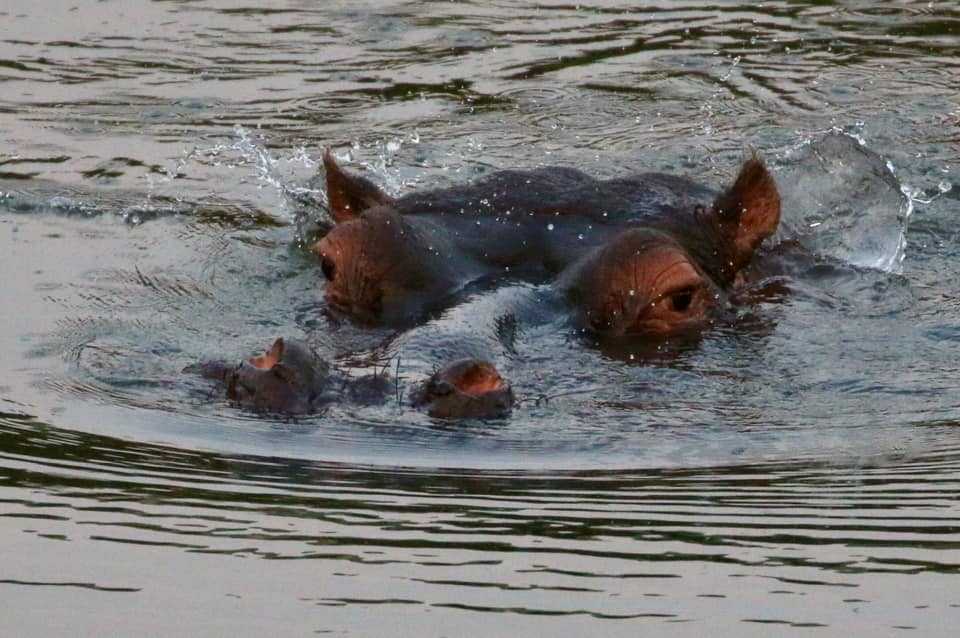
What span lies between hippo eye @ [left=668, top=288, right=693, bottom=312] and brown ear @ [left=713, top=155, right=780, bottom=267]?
2.31ft

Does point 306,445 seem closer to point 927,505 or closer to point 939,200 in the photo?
point 927,505

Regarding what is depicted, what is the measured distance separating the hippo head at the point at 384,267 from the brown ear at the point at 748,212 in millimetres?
1162

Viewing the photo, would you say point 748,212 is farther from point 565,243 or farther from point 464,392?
point 464,392

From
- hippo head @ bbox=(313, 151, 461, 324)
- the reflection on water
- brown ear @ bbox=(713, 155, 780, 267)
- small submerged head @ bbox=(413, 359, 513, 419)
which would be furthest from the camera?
brown ear @ bbox=(713, 155, 780, 267)

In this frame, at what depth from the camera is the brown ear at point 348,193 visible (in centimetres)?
688

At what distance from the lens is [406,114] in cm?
1002

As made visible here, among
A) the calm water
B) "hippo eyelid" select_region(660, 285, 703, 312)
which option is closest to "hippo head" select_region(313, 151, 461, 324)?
the calm water

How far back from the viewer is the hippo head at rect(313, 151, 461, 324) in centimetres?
574

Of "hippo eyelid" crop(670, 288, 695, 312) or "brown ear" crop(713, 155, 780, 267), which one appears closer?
"hippo eyelid" crop(670, 288, 695, 312)

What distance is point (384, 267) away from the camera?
584 centimetres

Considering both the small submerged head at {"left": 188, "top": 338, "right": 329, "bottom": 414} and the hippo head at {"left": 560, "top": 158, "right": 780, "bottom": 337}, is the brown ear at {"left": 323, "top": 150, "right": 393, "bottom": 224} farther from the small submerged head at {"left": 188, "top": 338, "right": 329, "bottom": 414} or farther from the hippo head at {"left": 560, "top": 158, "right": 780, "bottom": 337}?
the small submerged head at {"left": 188, "top": 338, "right": 329, "bottom": 414}

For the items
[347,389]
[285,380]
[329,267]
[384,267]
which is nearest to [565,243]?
[384,267]

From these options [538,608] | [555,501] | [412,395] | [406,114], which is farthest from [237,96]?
[538,608]

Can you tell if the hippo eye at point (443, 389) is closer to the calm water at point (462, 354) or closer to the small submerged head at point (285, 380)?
the calm water at point (462, 354)
